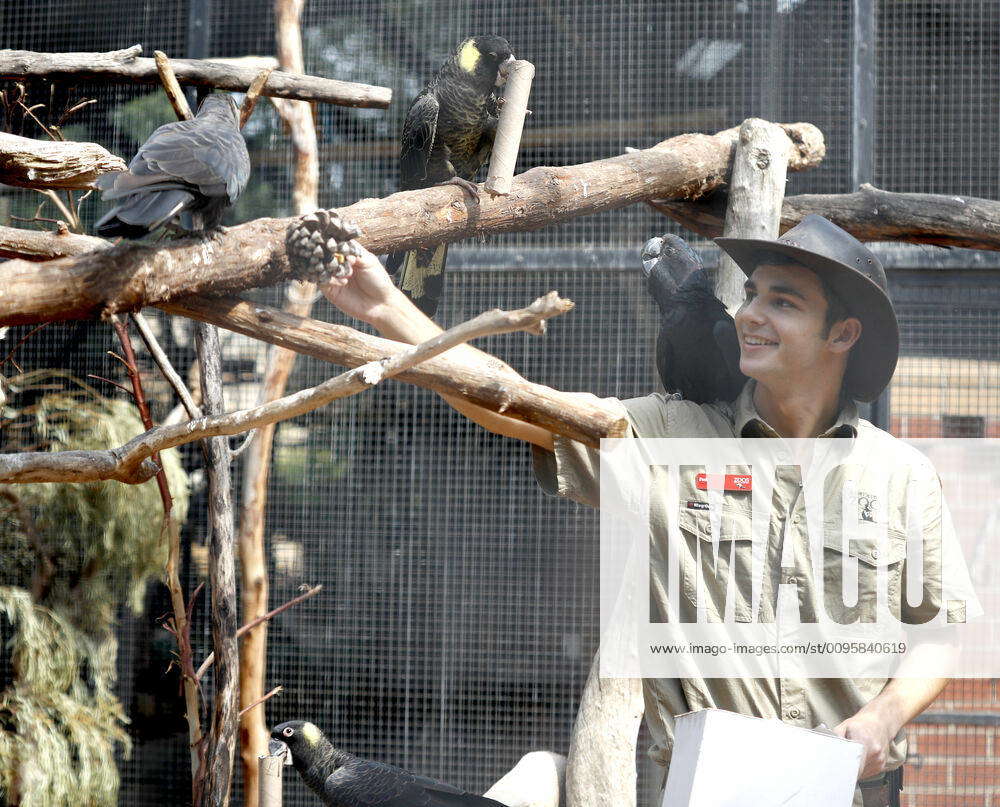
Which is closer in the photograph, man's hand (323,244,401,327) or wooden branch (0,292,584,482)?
wooden branch (0,292,584,482)

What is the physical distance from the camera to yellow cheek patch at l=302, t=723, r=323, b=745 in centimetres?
220

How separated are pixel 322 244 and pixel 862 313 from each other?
73cm

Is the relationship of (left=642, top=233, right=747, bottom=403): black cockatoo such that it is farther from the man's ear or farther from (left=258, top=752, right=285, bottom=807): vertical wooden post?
(left=258, top=752, right=285, bottom=807): vertical wooden post

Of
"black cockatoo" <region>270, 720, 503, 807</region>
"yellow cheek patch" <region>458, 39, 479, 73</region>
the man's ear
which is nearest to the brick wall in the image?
"black cockatoo" <region>270, 720, 503, 807</region>

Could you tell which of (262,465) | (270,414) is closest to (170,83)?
(270,414)

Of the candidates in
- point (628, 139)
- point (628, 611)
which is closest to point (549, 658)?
point (628, 611)

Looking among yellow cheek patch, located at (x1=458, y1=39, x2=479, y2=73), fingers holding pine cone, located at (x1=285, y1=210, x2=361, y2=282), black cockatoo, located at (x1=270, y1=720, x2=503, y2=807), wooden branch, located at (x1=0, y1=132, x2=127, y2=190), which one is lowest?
black cockatoo, located at (x1=270, y1=720, x2=503, y2=807)

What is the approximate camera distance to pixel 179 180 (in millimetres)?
1250

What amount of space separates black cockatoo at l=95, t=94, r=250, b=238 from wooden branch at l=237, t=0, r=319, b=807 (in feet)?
3.78

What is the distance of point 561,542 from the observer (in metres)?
2.76

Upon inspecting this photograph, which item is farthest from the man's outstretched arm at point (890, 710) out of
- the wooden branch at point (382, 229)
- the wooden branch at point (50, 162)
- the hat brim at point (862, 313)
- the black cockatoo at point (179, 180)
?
the wooden branch at point (50, 162)

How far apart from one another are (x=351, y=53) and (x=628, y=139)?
33.5 inches

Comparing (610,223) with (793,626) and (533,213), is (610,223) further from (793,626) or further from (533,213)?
(793,626)

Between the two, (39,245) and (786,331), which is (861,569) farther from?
(39,245)
